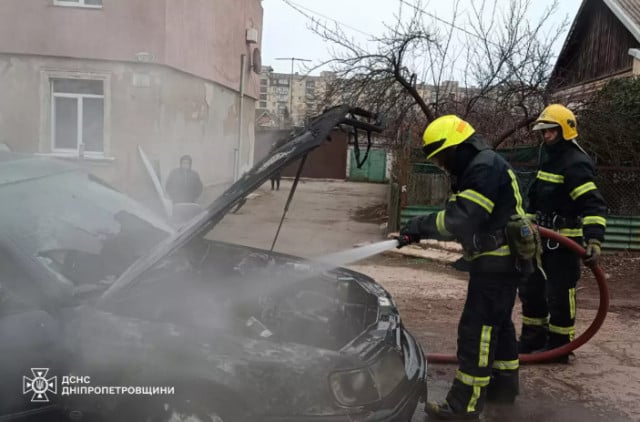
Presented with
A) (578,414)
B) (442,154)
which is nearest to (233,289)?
(442,154)

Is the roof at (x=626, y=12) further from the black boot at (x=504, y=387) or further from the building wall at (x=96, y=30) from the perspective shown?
the black boot at (x=504, y=387)

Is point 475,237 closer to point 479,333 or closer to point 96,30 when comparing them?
point 479,333

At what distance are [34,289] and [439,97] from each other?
9.96 m

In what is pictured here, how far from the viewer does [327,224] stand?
12.1 meters

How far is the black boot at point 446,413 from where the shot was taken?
3191mm

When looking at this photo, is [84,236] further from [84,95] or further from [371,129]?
[84,95]

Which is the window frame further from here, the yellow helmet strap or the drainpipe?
the yellow helmet strap

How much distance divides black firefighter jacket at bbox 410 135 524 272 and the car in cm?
53

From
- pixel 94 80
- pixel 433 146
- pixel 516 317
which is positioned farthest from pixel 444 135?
pixel 94 80

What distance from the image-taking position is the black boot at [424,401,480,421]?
3.19m

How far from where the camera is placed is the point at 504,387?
3.45 meters

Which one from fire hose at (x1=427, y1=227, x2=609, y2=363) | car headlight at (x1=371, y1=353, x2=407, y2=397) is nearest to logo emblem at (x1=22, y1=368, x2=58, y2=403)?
car headlight at (x1=371, y1=353, x2=407, y2=397)

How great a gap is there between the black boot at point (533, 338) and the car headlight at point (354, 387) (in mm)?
2431

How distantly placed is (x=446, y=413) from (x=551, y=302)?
1.40 m
